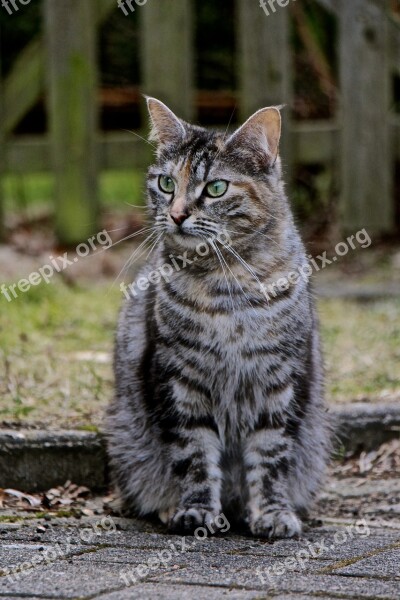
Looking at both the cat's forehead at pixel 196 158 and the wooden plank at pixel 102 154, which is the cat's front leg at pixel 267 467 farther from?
the wooden plank at pixel 102 154

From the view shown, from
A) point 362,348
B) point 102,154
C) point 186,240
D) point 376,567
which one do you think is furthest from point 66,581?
point 102,154

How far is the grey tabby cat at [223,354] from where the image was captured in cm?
374

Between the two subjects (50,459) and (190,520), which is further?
(50,459)

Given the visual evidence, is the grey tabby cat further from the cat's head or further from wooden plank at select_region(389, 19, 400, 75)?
wooden plank at select_region(389, 19, 400, 75)

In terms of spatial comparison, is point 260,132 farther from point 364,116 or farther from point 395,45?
point 395,45

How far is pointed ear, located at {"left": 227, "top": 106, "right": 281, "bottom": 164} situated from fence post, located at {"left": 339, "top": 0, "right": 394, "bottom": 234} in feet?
12.6

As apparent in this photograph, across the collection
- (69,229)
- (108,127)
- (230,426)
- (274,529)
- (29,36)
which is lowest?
(274,529)

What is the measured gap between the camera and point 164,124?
4.08 m

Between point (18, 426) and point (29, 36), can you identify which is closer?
point (18, 426)

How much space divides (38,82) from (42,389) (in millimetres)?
3522

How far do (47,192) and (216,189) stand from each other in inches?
369

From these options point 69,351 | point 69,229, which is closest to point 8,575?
point 69,351

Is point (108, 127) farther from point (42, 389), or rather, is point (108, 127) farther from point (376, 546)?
point (376, 546)

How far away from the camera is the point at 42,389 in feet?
15.9
